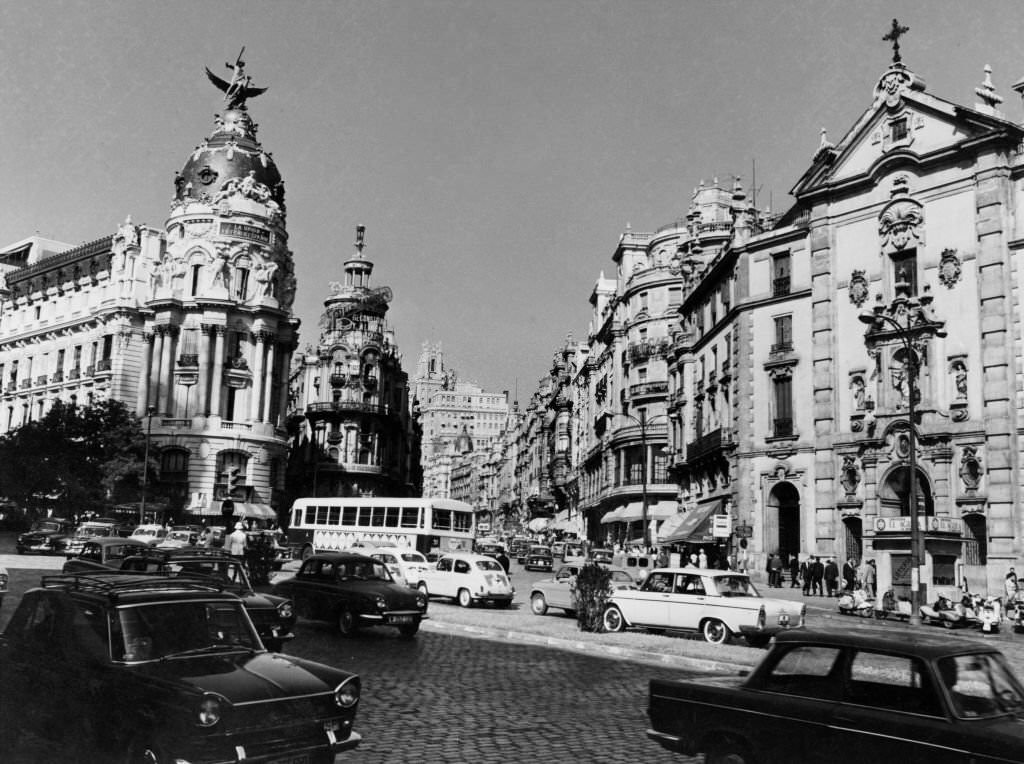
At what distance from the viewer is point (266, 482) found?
6700 cm

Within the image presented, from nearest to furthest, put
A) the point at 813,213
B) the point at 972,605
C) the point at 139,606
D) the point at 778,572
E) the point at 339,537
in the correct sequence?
1. the point at 139,606
2. the point at 972,605
3. the point at 778,572
4. the point at 813,213
5. the point at 339,537

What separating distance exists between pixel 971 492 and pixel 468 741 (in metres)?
27.4

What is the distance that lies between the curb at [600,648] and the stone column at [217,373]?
48644 millimetres

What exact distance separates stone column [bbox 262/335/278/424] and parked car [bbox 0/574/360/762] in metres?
60.6

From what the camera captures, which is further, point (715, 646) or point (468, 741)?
point (715, 646)

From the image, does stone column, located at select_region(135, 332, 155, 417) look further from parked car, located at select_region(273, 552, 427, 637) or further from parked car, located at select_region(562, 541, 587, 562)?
parked car, located at select_region(273, 552, 427, 637)

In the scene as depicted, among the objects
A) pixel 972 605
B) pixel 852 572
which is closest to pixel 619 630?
pixel 972 605

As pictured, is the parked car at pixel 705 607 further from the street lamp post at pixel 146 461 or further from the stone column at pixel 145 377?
the stone column at pixel 145 377

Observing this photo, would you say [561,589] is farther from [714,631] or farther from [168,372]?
[168,372]

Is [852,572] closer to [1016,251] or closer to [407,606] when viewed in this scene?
[1016,251]

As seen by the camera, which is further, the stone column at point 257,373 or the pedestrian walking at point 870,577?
the stone column at point 257,373

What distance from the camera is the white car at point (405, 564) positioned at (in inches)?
1087

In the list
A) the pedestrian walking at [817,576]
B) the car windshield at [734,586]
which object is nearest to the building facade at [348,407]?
the pedestrian walking at [817,576]

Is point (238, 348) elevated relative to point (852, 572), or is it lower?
elevated
